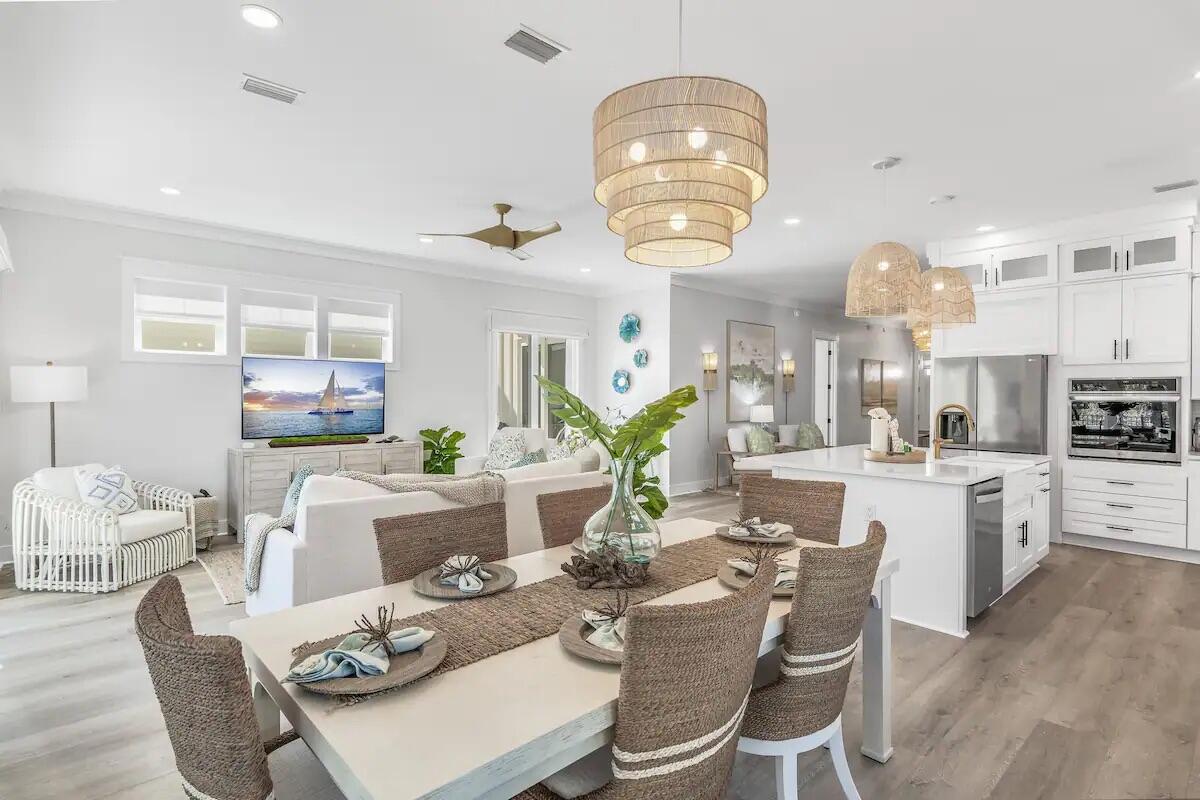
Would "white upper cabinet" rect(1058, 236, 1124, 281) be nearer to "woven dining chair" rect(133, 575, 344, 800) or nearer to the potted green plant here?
the potted green plant

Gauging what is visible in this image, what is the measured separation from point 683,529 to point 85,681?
2.74m

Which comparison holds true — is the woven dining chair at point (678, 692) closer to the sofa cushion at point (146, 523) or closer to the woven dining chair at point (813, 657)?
the woven dining chair at point (813, 657)

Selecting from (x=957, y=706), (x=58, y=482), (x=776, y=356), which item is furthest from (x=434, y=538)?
(x=776, y=356)

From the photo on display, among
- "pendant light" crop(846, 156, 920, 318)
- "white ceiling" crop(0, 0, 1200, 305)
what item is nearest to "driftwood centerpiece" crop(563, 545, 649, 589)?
"white ceiling" crop(0, 0, 1200, 305)

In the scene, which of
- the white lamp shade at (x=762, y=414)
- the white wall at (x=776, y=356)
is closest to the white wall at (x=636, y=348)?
the white wall at (x=776, y=356)

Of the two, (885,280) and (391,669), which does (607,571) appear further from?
(885,280)

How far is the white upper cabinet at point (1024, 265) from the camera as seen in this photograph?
516cm

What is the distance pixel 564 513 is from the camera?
2371mm

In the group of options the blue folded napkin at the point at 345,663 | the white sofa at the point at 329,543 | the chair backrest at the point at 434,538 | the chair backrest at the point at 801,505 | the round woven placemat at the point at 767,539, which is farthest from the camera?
the white sofa at the point at 329,543

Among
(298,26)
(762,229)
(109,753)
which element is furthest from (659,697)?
(762,229)

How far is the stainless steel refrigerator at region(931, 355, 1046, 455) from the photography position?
5109mm

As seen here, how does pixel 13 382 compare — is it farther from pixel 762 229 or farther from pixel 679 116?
pixel 762 229

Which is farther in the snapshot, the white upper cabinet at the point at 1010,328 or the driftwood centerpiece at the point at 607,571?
the white upper cabinet at the point at 1010,328

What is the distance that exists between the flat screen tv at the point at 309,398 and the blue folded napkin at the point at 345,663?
5.01 metres
